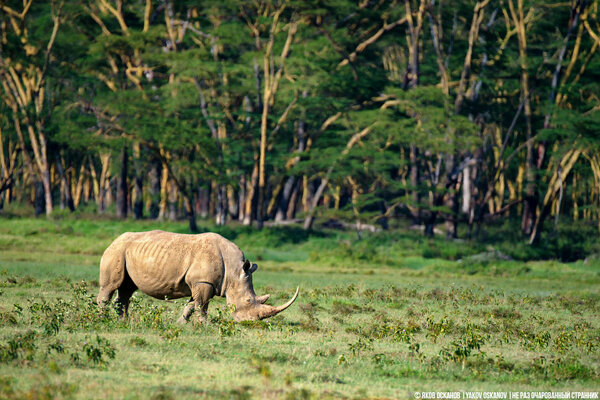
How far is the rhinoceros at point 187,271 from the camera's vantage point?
12477mm

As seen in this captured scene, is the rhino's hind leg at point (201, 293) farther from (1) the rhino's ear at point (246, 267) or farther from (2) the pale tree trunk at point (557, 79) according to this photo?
(2) the pale tree trunk at point (557, 79)

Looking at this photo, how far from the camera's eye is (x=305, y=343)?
1157 cm

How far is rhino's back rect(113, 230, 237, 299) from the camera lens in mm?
12555

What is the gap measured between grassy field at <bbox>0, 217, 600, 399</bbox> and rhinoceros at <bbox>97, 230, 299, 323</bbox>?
0.97 feet

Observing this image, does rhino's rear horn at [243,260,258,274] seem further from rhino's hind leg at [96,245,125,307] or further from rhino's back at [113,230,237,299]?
rhino's hind leg at [96,245,125,307]

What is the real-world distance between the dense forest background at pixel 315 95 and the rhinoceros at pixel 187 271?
22.4m

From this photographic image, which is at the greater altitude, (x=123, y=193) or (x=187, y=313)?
(x=123, y=193)

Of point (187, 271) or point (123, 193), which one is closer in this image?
point (187, 271)

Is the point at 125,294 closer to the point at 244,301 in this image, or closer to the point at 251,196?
the point at 244,301

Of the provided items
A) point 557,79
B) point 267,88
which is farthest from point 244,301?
point 557,79

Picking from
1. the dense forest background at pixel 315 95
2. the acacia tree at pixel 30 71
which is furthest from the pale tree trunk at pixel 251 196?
the acacia tree at pixel 30 71

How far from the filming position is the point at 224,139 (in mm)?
37719

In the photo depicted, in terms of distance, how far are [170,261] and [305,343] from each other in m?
2.54

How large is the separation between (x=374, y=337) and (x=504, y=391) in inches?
145
